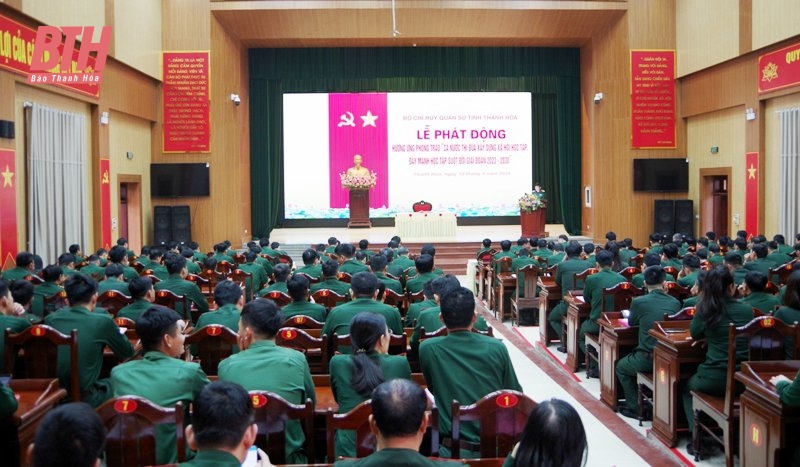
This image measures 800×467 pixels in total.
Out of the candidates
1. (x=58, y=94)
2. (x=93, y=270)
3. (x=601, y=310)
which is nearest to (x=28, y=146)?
(x=58, y=94)

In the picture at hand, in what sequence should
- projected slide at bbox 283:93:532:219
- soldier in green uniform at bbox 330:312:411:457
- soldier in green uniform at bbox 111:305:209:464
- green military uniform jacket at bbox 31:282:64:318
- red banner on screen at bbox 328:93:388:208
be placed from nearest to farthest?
soldier in green uniform at bbox 111:305:209:464
soldier in green uniform at bbox 330:312:411:457
green military uniform jacket at bbox 31:282:64:318
projected slide at bbox 283:93:532:219
red banner on screen at bbox 328:93:388:208

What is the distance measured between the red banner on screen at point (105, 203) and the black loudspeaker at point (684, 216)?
10705 millimetres

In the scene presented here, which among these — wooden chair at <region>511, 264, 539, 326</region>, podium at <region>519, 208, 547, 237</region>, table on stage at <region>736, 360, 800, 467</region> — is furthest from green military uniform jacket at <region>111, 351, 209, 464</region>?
podium at <region>519, 208, 547, 237</region>

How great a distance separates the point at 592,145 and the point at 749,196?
4.39 m

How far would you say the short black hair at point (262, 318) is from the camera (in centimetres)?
355

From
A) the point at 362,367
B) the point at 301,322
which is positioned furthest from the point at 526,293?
the point at 362,367

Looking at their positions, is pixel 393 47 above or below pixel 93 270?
above

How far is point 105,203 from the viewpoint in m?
13.6

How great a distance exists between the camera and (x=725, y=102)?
1448 cm

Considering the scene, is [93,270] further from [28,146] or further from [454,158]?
[454,158]

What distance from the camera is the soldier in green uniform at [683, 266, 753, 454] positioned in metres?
4.50

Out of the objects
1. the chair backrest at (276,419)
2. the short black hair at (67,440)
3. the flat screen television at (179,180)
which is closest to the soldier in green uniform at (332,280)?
the chair backrest at (276,419)

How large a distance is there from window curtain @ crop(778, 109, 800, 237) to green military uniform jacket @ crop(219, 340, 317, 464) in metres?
11.0

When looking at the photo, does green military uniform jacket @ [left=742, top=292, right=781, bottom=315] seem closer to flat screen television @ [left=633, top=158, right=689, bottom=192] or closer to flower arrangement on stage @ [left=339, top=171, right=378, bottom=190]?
flat screen television @ [left=633, top=158, right=689, bottom=192]
